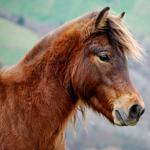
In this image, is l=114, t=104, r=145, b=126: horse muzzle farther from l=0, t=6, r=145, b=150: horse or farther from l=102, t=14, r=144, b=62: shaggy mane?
l=102, t=14, r=144, b=62: shaggy mane

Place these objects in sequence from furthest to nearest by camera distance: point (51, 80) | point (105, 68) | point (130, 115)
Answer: point (51, 80) → point (105, 68) → point (130, 115)

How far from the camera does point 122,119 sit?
1711 millimetres

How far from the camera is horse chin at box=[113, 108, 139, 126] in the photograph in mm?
1676

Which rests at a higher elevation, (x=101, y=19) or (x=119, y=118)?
(x=101, y=19)

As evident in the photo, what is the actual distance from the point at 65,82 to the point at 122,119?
659 millimetres

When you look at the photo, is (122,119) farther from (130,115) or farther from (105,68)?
(105,68)

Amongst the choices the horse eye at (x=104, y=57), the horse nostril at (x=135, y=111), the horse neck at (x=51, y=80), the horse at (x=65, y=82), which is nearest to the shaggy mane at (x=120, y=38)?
the horse at (x=65, y=82)

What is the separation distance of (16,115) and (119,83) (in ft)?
3.37

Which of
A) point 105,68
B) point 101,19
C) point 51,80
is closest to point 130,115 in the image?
point 105,68

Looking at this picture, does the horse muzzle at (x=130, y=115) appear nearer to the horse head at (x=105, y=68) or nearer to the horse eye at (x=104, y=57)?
A: the horse head at (x=105, y=68)

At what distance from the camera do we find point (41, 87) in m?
1.91

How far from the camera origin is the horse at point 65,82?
1.78 m

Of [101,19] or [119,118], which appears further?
[101,19]

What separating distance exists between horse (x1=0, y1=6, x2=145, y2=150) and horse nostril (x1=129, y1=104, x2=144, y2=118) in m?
0.09
